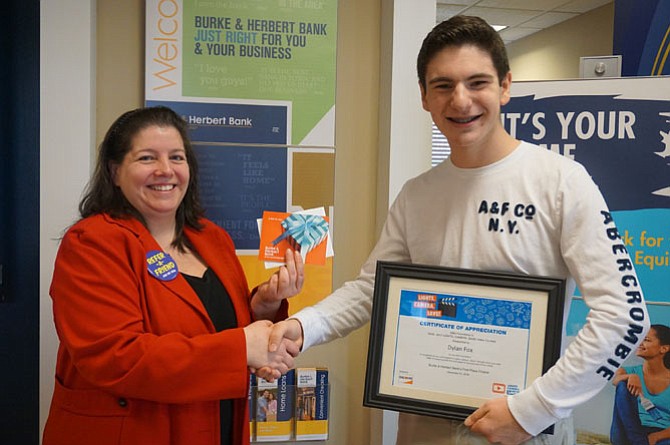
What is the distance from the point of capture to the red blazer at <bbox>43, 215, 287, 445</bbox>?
1.55m

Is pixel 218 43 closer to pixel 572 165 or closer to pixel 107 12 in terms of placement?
pixel 107 12

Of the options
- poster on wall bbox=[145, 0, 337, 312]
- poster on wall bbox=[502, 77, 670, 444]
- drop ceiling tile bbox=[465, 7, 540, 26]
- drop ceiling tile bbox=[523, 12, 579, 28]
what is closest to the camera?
poster on wall bbox=[502, 77, 670, 444]

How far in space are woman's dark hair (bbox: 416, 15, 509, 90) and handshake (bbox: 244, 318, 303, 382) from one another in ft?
2.66

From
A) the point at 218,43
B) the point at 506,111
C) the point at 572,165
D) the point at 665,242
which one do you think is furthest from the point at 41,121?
the point at 665,242

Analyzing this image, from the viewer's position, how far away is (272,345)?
1.69m

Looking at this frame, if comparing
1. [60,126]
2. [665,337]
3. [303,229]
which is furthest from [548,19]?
[303,229]

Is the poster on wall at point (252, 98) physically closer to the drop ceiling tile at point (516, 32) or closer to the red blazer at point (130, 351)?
the red blazer at point (130, 351)

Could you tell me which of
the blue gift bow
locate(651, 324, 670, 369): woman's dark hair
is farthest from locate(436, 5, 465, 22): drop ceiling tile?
the blue gift bow

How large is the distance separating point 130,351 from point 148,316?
0.14m

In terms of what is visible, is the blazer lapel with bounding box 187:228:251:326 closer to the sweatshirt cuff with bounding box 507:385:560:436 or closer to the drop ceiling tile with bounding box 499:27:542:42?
the sweatshirt cuff with bounding box 507:385:560:436

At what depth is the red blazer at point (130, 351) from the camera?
1.55m

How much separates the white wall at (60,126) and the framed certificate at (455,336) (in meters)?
1.73

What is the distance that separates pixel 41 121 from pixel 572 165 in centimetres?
222

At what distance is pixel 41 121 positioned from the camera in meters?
2.66
